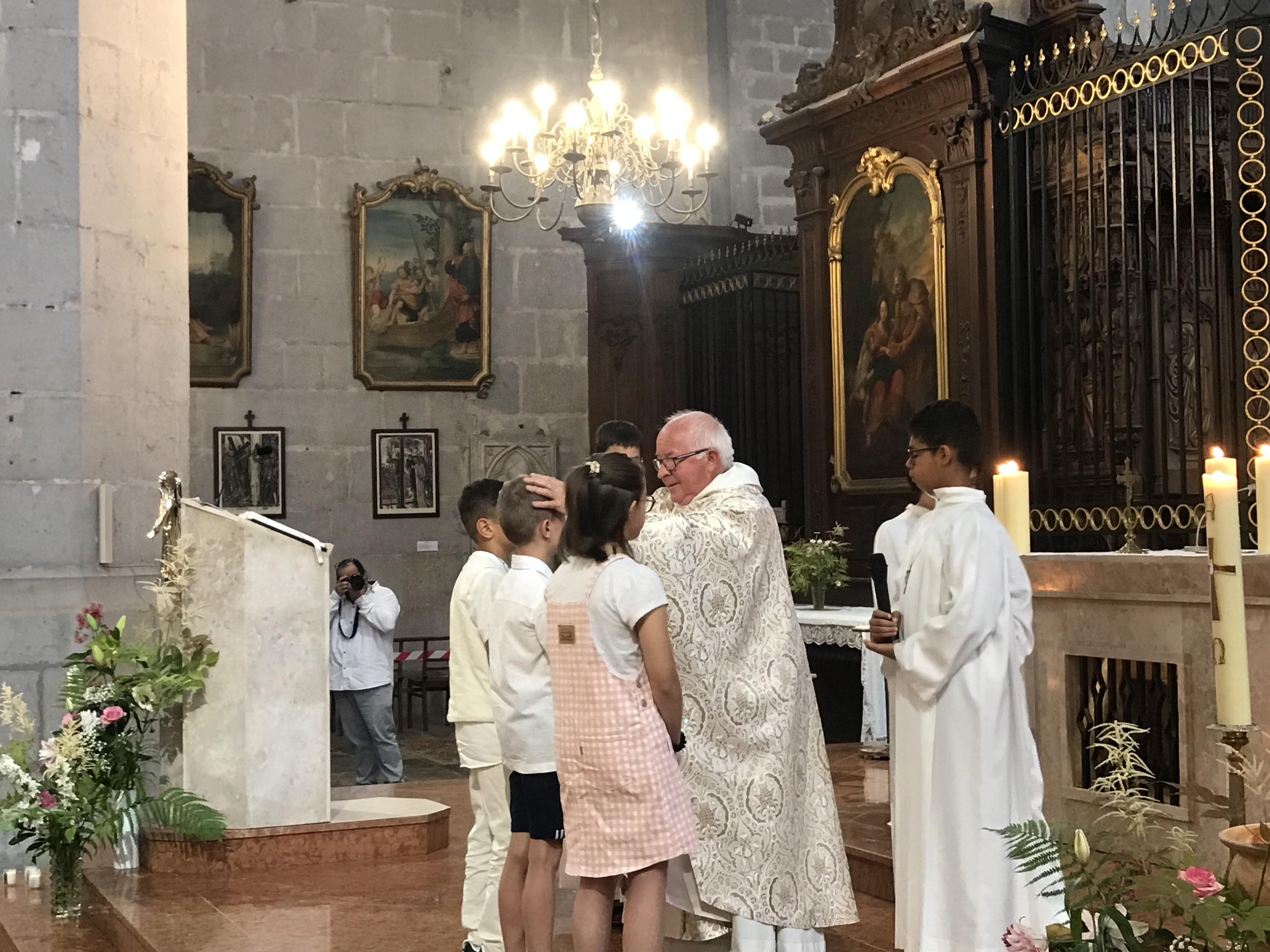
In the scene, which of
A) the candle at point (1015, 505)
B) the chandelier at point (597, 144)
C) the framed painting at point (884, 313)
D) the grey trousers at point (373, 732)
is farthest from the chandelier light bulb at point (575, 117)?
the candle at point (1015, 505)

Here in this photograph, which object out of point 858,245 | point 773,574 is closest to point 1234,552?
point 773,574

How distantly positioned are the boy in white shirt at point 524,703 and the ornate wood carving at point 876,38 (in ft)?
20.1

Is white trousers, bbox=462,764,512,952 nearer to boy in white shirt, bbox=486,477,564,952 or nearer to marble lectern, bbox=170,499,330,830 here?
boy in white shirt, bbox=486,477,564,952

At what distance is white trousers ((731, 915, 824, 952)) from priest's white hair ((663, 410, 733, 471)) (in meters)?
1.25

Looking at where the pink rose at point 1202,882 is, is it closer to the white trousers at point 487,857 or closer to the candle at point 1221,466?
the candle at point 1221,466

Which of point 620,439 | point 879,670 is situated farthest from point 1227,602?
point 879,670

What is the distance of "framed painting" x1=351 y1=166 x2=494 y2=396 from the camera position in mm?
14969

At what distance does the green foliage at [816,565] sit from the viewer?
403 inches

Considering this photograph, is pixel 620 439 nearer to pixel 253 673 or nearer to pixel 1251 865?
pixel 253 673

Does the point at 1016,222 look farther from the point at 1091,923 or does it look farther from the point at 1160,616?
the point at 1091,923

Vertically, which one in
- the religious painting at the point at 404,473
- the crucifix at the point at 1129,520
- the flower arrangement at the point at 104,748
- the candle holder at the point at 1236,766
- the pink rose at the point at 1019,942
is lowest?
the flower arrangement at the point at 104,748

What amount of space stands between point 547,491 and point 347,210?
452 inches

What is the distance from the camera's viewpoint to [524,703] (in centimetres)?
410

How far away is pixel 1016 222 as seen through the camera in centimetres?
905
